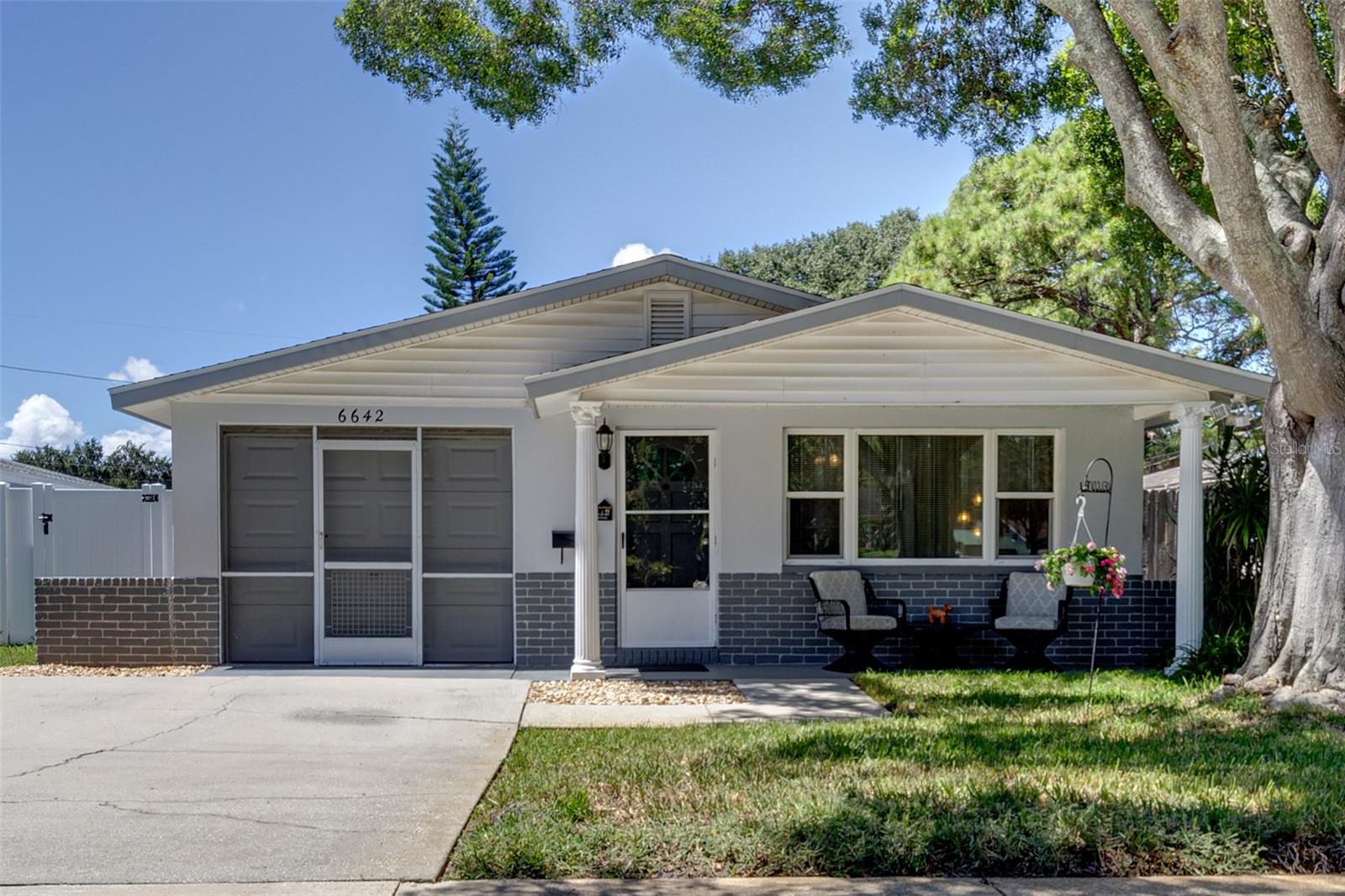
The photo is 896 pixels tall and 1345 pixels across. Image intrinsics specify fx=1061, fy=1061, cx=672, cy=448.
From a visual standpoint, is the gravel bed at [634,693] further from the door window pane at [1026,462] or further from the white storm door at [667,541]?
the door window pane at [1026,462]

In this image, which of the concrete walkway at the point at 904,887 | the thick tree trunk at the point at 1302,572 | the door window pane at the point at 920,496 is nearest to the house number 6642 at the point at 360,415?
the door window pane at the point at 920,496

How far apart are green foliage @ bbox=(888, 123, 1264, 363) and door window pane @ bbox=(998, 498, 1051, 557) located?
323 inches

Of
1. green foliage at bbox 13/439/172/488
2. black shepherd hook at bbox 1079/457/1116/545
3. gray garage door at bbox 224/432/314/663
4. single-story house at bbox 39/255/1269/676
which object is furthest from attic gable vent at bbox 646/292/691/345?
green foliage at bbox 13/439/172/488

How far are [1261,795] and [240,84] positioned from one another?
62.0ft

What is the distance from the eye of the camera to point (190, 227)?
29.2 m

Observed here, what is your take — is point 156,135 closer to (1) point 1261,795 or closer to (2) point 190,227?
(2) point 190,227

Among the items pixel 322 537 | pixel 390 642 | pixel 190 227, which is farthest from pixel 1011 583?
pixel 190 227

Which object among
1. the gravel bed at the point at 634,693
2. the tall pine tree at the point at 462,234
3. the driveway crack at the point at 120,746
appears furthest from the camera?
the tall pine tree at the point at 462,234

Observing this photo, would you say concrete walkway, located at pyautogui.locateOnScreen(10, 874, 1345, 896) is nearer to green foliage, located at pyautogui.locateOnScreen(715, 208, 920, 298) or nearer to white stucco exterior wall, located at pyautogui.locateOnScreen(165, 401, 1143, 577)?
white stucco exterior wall, located at pyautogui.locateOnScreen(165, 401, 1143, 577)

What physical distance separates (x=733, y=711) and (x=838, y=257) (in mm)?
30917

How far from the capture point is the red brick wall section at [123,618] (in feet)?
34.2

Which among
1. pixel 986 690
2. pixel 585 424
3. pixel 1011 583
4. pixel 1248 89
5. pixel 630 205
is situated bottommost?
pixel 986 690

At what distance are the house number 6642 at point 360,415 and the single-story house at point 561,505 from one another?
1.3 inches

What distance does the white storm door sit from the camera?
1066 cm
